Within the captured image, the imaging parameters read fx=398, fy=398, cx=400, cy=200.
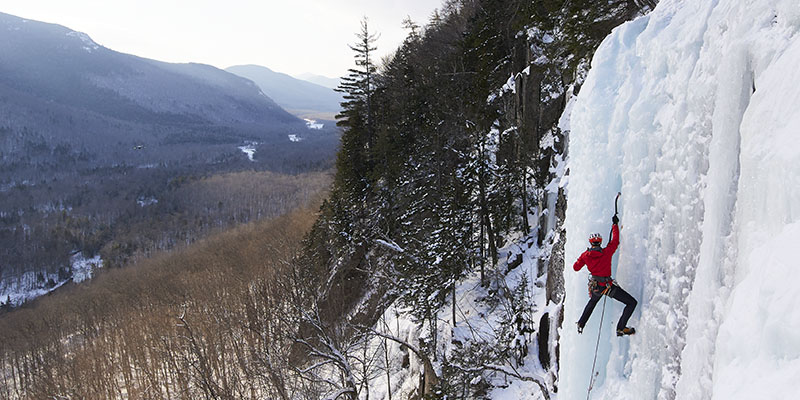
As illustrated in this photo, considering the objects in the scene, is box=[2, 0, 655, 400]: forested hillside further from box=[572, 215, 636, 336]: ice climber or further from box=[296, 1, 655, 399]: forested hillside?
box=[572, 215, 636, 336]: ice climber

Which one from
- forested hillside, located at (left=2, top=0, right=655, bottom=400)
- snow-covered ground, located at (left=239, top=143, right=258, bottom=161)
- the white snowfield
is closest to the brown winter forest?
forested hillside, located at (left=2, top=0, right=655, bottom=400)

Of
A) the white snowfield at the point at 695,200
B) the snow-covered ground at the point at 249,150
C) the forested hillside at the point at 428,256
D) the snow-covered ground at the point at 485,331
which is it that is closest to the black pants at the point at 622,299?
the white snowfield at the point at 695,200

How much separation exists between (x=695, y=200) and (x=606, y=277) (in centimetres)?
144

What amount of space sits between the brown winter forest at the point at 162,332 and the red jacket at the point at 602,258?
16.2 meters

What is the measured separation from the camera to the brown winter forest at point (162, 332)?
23.3 metres

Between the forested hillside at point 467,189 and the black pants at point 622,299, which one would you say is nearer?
the black pants at point 622,299

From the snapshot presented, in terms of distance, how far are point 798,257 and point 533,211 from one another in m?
17.7

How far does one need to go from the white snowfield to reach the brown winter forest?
16.2 metres

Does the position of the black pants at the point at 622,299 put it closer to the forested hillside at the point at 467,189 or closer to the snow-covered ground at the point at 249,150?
the forested hillside at the point at 467,189

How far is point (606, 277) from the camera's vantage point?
15.8 feet

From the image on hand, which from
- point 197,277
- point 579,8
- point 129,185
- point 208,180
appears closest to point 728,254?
point 579,8

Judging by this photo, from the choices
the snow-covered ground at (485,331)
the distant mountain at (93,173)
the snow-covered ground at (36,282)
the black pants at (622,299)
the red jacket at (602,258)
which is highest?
the red jacket at (602,258)

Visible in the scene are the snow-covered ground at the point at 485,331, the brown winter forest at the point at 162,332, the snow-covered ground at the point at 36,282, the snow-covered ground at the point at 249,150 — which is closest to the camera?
the snow-covered ground at the point at 485,331

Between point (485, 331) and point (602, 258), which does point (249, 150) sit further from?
point (602, 258)
